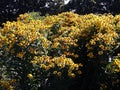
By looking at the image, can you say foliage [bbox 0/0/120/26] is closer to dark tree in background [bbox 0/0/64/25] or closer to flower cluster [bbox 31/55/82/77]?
dark tree in background [bbox 0/0/64/25]

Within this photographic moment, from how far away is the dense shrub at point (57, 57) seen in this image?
25.3ft

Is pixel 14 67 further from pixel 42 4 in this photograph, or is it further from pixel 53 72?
pixel 42 4

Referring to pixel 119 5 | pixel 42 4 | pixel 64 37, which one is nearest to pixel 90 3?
pixel 119 5

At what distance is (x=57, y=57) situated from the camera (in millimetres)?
7879


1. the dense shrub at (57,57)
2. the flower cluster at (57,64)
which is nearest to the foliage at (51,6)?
the dense shrub at (57,57)

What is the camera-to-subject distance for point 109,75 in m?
7.79

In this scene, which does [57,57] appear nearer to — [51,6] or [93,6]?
[93,6]

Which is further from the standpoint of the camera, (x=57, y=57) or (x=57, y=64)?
(x=57, y=57)

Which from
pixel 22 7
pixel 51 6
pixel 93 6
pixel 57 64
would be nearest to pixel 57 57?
pixel 57 64

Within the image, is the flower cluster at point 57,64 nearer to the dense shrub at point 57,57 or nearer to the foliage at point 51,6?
the dense shrub at point 57,57

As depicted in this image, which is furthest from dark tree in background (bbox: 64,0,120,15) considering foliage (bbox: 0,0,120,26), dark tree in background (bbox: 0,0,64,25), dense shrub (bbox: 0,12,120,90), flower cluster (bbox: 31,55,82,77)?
flower cluster (bbox: 31,55,82,77)

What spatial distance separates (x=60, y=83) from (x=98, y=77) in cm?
81

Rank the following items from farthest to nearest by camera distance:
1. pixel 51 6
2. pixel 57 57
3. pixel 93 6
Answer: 1. pixel 51 6
2. pixel 93 6
3. pixel 57 57

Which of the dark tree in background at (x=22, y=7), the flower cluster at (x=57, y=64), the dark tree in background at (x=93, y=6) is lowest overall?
the flower cluster at (x=57, y=64)
